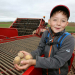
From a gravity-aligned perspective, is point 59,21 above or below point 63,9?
below

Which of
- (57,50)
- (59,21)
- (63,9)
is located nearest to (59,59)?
(57,50)

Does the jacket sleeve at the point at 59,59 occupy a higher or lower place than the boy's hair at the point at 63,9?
lower

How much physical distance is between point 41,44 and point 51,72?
523mm

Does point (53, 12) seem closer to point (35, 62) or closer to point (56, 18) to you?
point (56, 18)

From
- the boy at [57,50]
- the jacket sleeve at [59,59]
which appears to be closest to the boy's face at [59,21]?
the boy at [57,50]

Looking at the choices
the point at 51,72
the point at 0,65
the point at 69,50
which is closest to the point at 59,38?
the point at 69,50

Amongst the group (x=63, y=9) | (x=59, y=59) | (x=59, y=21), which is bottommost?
(x=59, y=59)

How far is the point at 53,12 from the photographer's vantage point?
1023 mm

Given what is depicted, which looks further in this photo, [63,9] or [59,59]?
[63,9]

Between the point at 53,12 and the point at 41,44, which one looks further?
the point at 41,44

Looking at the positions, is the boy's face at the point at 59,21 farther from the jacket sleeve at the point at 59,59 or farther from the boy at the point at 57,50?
the jacket sleeve at the point at 59,59

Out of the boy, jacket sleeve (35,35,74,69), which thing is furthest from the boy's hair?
jacket sleeve (35,35,74,69)

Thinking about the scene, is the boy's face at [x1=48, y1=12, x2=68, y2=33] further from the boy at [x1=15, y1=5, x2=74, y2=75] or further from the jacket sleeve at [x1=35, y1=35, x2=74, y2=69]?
the jacket sleeve at [x1=35, y1=35, x2=74, y2=69]

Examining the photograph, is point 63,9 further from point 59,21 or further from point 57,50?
point 57,50
